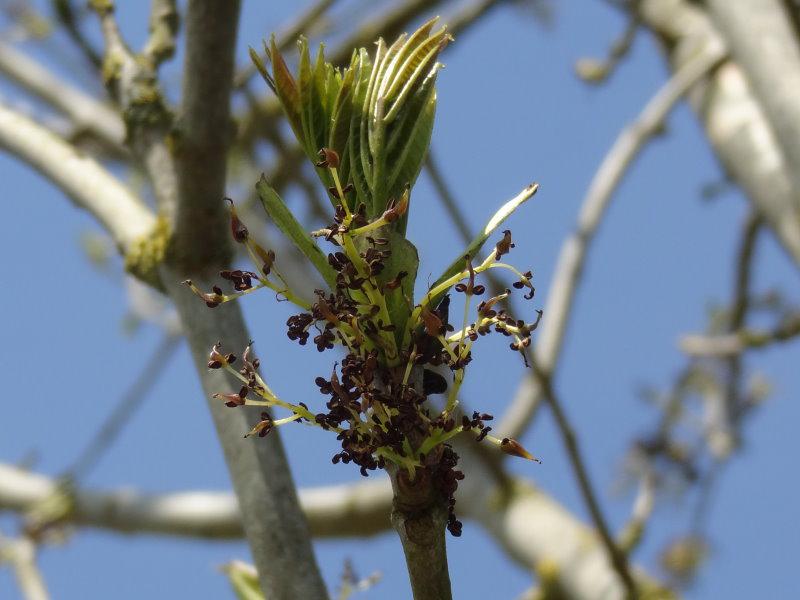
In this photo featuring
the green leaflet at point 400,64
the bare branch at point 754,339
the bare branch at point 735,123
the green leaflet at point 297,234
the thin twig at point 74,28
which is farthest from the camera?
the bare branch at point 754,339

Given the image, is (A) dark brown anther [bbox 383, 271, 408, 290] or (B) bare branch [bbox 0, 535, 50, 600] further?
(B) bare branch [bbox 0, 535, 50, 600]

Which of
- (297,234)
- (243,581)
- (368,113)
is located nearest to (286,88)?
(368,113)

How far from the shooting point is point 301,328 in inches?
53.4

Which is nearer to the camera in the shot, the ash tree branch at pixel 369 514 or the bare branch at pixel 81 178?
the bare branch at pixel 81 178

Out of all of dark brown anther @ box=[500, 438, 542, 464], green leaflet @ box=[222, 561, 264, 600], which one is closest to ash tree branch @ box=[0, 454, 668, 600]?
green leaflet @ box=[222, 561, 264, 600]

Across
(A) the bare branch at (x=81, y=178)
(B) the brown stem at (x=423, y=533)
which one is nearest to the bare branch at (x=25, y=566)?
(A) the bare branch at (x=81, y=178)

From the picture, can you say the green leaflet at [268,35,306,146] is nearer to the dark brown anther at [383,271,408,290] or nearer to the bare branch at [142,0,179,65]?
the dark brown anther at [383,271,408,290]

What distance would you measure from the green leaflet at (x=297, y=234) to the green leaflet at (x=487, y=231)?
14cm

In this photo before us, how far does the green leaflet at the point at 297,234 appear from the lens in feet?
4.43

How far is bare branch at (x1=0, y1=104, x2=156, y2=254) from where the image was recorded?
91.5 inches

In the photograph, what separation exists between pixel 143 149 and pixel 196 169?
30 centimetres

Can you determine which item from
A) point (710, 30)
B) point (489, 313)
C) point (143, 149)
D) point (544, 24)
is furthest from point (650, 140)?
point (489, 313)

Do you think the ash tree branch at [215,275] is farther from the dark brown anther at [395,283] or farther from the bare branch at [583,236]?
the bare branch at [583,236]

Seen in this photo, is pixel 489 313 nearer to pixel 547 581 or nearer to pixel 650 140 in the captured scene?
pixel 547 581
